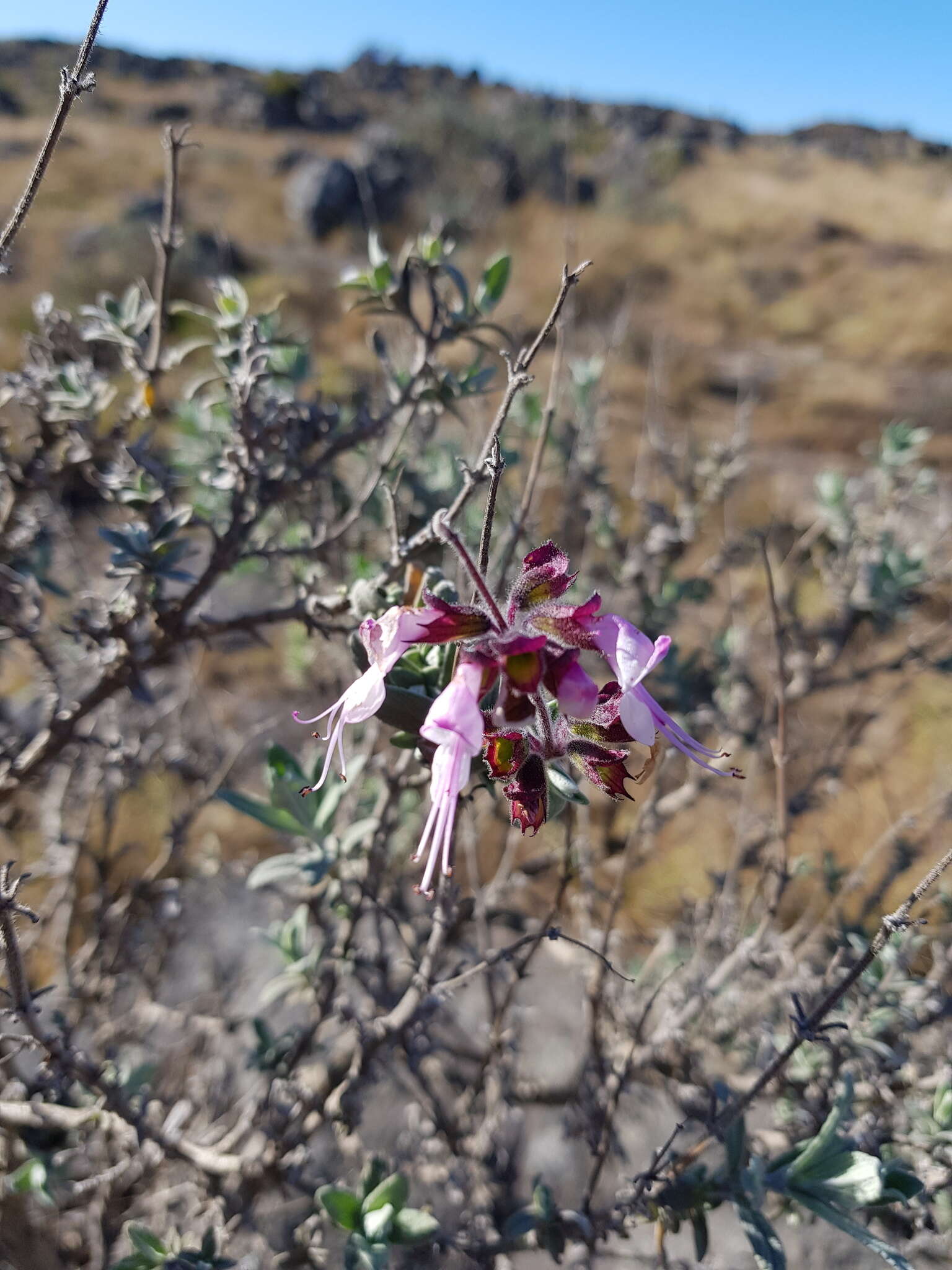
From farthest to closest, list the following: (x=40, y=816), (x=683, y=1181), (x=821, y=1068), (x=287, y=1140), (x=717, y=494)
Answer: (x=40, y=816), (x=717, y=494), (x=821, y=1068), (x=287, y=1140), (x=683, y=1181)

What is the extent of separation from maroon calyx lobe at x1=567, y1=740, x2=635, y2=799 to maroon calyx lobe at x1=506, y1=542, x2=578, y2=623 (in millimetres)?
178

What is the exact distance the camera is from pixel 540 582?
90 centimetres

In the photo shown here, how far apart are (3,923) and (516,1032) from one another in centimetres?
189

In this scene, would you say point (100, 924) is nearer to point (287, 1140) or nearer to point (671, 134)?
point (287, 1140)

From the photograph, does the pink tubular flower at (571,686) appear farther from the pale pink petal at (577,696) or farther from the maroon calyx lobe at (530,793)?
the maroon calyx lobe at (530,793)

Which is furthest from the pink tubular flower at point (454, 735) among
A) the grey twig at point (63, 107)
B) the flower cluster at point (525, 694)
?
the grey twig at point (63, 107)

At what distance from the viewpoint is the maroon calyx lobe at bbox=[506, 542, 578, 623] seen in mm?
894

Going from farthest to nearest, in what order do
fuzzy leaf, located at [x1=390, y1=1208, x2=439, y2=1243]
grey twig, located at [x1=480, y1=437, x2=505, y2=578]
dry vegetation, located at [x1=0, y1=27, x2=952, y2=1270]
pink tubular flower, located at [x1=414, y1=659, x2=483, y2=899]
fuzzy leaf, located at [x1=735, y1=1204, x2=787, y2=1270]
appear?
dry vegetation, located at [x1=0, y1=27, x2=952, y2=1270] < fuzzy leaf, located at [x1=390, y1=1208, x2=439, y2=1243] < fuzzy leaf, located at [x1=735, y1=1204, x2=787, y2=1270] < grey twig, located at [x1=480, y1=437, x2=505, y2=578] < pink tubular flower, located at [x1=414, y1=659, x2=483, y2=899]

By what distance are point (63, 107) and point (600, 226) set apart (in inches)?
817

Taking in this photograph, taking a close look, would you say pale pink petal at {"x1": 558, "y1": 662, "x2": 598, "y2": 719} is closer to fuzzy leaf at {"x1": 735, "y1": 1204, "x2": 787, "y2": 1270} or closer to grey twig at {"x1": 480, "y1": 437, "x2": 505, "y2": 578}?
grey twig at {"x1": 480, "y1": 437, "x2": 505, "y2": 578}

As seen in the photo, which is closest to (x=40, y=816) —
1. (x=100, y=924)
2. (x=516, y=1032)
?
(x=100, y=924)

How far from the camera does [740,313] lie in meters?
16.0

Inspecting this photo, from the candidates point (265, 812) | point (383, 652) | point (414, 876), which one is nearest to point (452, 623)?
point (383, 652)

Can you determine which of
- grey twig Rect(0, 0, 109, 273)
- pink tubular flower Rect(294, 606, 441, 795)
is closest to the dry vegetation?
pink tubular flower Rect(294, 606, 441, 795)
